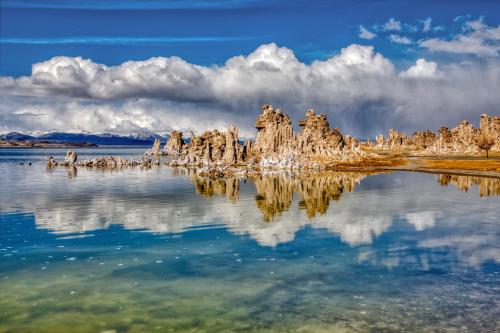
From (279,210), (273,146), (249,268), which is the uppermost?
(273,146)

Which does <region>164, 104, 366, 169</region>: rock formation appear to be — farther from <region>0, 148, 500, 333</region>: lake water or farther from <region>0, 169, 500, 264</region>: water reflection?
<region>0, 148, 500, 333</region>: lake water

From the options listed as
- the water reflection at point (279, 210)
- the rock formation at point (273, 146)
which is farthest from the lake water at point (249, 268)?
the rock formation at point (273, 146)

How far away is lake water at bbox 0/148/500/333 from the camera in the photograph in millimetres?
16625

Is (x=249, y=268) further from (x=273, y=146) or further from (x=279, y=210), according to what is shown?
(x=273, y=146)

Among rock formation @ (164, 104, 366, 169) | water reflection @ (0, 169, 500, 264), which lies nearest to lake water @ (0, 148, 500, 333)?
water reflection @ (0, 169, 500, 264)

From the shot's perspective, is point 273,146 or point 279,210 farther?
point 273,146

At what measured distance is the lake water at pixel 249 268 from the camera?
16.6 metres

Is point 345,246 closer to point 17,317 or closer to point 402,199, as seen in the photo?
point 17,317

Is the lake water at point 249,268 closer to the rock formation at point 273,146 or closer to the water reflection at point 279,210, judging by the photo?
the water reflection at point 279,210

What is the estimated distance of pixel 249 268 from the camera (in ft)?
75.8

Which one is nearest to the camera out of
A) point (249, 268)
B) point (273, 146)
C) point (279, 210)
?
point (249, 268)

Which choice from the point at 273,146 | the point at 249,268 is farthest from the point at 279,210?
the point at 273,146

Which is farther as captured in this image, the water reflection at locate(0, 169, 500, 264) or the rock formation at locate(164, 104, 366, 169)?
the rock formation at locate(164, 104, 366, 169)

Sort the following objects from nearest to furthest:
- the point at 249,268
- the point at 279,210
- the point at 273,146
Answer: the point at 249,268, the point at 279,210, the point at 273,146
